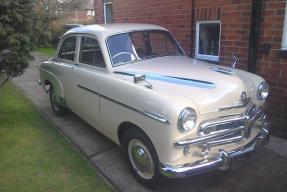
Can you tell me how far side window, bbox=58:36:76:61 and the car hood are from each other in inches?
56.3

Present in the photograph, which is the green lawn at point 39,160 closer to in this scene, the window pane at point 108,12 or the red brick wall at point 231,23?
the red brick wall at point 231,23

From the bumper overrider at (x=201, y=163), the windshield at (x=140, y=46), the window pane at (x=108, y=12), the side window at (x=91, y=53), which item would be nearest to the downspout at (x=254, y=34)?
the windshield at (x=140, y=46)

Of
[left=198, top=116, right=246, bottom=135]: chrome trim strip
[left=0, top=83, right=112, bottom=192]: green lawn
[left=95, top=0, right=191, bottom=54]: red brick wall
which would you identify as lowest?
[left=0, top=83, right=112, bottom=192]: green lawn

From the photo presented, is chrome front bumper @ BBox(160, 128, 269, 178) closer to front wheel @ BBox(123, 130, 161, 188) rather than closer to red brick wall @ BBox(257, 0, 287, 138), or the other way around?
front wheel @ BBox(123, 130, 161, 188)

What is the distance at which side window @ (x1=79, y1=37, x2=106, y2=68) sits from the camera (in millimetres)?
4605

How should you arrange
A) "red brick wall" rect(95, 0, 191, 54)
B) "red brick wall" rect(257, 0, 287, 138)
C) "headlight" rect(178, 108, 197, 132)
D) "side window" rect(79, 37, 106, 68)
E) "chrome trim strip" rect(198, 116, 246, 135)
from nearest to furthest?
"headlight" rect(178, 108, 197, 132) < "chrome trim strip" rect(198, 116, 246, 135) < "side window" rect(79, 37, 106, 68) < "red brick wall" rect(257, 0, 287, 138) < "red brick wall" rect(95, 0, 191, 54)

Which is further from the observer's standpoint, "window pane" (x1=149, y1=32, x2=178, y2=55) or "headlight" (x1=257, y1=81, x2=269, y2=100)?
"window pane" (x1=149, y1=32, x2=178, y2=55)

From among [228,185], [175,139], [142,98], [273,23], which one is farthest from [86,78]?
[273,23]

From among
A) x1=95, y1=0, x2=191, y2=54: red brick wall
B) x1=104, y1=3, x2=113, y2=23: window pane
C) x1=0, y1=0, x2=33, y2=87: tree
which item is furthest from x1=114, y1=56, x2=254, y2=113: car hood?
x1=104, y1=3, x2=113, y2=23: window pane

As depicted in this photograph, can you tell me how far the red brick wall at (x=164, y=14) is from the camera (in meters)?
6.62

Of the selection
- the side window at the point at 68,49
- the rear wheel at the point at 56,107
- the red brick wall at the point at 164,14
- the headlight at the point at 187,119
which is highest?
the red brick wall at the point at 164,14

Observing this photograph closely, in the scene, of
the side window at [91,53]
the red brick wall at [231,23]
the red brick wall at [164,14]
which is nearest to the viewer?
the side window at [91,53]

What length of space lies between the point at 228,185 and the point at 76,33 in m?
3.27

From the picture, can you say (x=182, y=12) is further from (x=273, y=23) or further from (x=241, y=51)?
(x=273, y=23)
